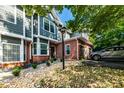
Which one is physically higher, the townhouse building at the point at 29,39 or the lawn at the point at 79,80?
the townhouse building at the point at 29,39

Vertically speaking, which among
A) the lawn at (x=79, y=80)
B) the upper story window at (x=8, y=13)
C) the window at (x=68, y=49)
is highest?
the upper story window at (x=8, y=13)

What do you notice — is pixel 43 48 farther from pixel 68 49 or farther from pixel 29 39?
pixel 29 39

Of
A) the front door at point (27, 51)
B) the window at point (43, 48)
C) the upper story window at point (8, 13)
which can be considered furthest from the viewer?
the window at point (43, 48)

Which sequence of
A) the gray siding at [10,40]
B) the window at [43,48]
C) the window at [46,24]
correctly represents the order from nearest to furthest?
the gray siding at [10,40] < the window at [43,48] < the window at [46,24]

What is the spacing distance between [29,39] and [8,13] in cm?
202

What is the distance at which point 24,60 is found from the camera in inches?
350

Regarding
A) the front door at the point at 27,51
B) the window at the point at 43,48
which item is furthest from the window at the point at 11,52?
the window at the point at 43,48

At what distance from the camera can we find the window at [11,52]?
24.6 ft

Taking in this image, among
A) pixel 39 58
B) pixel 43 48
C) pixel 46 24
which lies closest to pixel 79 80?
pixel 39 58

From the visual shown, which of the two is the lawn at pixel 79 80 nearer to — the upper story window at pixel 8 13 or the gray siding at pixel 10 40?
the gray siding at pixel 10 40

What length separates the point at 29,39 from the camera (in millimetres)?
9227
